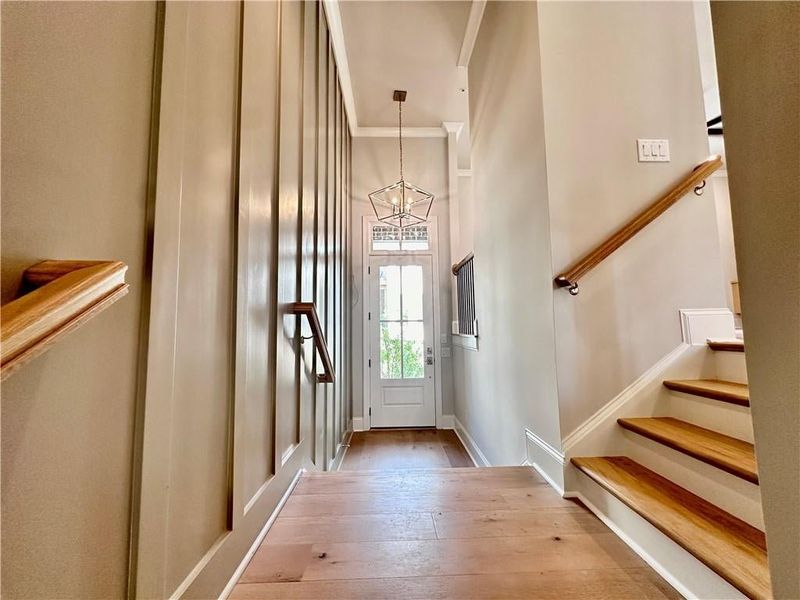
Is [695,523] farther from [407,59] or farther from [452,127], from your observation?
[452,127]

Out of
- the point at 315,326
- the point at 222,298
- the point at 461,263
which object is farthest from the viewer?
the point at 461,263

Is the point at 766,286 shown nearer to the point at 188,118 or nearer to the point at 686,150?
the point at 188,118

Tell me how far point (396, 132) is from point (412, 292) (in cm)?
222

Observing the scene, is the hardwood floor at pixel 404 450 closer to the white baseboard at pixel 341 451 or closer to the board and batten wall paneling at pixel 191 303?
the white baseboard at pixel 341 451

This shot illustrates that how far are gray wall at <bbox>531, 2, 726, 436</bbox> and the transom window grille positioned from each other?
2.91 meters

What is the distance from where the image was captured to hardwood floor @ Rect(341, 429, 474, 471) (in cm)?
342

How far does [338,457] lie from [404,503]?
1947 millimetres

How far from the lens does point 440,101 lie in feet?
14.2

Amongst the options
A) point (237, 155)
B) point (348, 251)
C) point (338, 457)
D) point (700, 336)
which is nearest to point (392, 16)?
point (348, 251)

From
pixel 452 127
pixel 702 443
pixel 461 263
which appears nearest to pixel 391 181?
pixel 452 127

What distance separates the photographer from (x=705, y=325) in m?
1.87

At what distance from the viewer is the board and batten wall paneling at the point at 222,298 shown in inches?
33.7

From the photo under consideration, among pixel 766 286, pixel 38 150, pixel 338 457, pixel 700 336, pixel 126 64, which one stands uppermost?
pixel 126 64

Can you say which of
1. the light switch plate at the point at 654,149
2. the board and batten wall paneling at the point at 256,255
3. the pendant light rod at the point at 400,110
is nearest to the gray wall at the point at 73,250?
the board and batten wall paneling at the point at 256,255
